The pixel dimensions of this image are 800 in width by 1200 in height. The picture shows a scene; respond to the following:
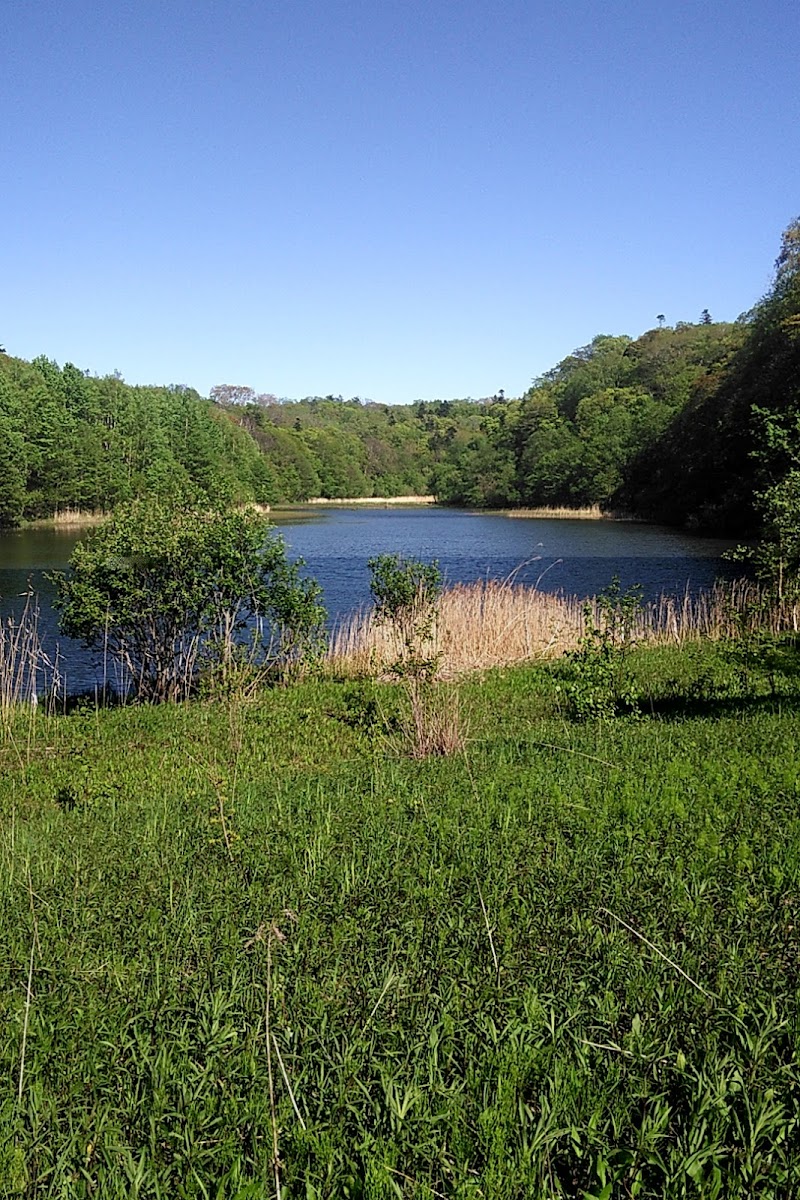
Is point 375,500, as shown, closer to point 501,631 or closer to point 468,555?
point 468,555

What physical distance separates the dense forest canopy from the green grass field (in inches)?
357

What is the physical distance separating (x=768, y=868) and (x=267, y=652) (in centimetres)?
943

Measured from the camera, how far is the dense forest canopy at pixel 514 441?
50.4 meters

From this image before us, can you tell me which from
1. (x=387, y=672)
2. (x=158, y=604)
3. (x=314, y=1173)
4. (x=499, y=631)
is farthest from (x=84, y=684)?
(x=314, y=1173)

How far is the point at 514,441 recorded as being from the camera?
10569 centimetres

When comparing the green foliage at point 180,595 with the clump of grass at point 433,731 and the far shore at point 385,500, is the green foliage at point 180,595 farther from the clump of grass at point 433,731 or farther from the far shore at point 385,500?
the far shore at point 385,500

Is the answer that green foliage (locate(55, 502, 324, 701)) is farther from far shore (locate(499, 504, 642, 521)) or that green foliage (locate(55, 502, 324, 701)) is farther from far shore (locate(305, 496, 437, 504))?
far shore (locate(305, 496, 437, 504))

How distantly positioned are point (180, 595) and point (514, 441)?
95.2 m

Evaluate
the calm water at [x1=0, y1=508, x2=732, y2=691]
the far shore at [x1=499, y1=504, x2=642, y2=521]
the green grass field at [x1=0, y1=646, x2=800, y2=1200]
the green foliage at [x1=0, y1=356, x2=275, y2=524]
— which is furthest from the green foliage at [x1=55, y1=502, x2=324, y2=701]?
the far shore at [x1=499, y1=504, x2=642, y2=521]

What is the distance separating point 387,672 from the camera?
13695mm

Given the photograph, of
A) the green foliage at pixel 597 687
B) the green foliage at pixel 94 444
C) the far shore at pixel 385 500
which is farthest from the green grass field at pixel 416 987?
the far shore at pixel 385 500

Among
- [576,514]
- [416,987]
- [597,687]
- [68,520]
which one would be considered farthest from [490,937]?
[576,514]

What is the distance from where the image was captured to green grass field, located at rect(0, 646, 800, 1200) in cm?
277

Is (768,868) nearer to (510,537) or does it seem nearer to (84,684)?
(84,684)
